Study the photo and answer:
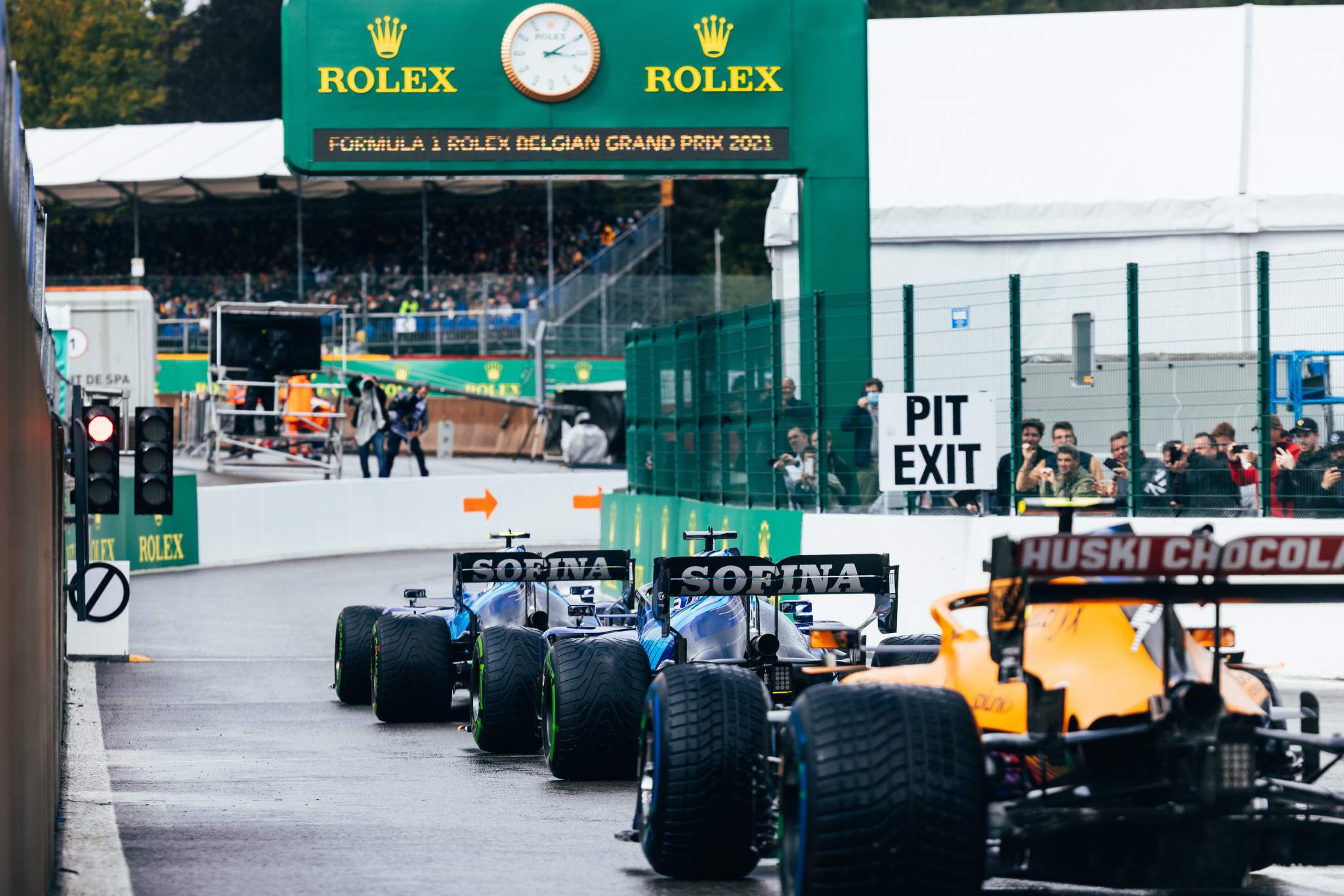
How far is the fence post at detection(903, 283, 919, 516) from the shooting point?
16.1m

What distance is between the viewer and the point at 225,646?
18.4 m

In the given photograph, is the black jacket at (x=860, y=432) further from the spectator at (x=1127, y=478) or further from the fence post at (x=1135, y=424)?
the fence post at (x=1135, y=424)

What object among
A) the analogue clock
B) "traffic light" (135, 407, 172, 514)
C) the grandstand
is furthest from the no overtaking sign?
the grandstand

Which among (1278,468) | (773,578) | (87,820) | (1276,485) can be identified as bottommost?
(87,820)

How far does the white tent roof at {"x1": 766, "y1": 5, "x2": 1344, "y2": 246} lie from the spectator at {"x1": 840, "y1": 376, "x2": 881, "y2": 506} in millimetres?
6133

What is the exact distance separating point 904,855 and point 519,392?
37.0 meters

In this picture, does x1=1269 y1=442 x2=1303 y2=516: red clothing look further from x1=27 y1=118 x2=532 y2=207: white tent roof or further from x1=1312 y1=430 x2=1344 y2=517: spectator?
x1=27 y1=118 x2=532 y2=207: white tent roof

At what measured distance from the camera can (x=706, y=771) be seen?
6531 millimetres

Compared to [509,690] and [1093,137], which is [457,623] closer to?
[509,690]

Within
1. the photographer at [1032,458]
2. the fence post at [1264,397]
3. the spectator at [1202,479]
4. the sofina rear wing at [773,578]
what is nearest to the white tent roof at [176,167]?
the photographer at [1032,458]

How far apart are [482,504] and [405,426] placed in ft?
10.9

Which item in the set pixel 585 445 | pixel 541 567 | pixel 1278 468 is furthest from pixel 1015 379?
pixel 585 445

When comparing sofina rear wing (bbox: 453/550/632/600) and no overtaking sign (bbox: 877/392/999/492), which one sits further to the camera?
no overtaking sign (bbox: 877/392/999/492)

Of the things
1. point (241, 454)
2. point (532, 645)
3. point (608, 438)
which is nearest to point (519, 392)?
point (608, 438)
